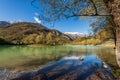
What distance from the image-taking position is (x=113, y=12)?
271 inches

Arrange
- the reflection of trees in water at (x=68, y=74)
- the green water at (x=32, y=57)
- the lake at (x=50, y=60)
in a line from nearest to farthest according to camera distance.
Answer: the reflection of trees in water at (x=68, y=74), the lake at (x=50, y=60), the green water at (x=32, y=57)

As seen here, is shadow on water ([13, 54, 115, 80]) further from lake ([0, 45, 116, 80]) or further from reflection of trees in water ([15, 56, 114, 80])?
lake ([0, 45, 116, 80])

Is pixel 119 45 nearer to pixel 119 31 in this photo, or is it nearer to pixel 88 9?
pixel 119 31

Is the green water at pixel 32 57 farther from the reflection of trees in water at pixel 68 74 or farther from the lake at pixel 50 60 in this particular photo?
the reflection of trees in water at pixel 68 74

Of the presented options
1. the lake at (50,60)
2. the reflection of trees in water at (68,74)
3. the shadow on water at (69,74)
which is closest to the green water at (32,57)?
the lake at (50,60)

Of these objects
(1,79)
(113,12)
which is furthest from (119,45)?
(1,79)

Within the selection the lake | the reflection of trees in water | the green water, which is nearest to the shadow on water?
the reflection of trees in water

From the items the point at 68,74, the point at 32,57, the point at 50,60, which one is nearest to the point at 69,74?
the point at 68,74

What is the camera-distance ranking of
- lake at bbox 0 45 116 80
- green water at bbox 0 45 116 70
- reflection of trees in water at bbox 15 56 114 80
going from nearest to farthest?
1. reflection of trees in water at bbox 15 56 114 80
2. lake at bbox 0 45 116 80
3. green water at bbox 0 45 116 70

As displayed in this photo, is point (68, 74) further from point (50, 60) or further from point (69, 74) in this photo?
point (50, 60)

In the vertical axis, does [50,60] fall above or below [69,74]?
below

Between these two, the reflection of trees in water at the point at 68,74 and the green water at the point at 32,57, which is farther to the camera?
the green water at the point at 32,57

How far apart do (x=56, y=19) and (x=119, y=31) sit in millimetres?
3325

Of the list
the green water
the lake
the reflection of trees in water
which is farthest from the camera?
the green water
